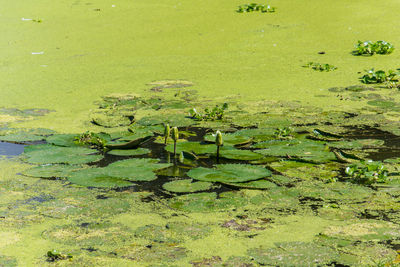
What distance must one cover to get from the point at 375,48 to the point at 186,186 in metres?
2.88

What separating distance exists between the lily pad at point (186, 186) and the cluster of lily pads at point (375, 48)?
2.79m

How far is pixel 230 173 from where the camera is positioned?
2.24 metres

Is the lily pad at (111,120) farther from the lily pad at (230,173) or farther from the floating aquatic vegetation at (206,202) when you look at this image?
the floating aquatic vegetation at (206,202)

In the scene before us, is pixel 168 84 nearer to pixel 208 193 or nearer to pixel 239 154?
pixel 239 154

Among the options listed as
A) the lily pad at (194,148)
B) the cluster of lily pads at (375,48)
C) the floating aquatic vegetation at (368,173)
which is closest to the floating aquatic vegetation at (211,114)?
the lily pad at (194,148)

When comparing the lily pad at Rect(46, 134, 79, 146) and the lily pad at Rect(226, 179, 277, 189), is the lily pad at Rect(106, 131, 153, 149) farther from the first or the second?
the lily pad at Rect(226, 179, 277, 189)

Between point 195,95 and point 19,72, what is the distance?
156cm

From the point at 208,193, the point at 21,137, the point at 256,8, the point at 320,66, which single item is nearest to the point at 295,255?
the point at 208,193

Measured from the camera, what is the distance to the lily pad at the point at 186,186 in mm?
2123

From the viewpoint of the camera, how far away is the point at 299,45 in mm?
4938

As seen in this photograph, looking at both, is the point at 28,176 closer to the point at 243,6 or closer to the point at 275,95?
the point at 275,95

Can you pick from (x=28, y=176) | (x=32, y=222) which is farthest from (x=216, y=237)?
(x=28, y=176)

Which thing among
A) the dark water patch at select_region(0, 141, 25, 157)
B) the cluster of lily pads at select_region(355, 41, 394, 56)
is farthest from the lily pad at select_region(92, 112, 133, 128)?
the cluster of lily pads at select_region(355, 41, 394, 56)

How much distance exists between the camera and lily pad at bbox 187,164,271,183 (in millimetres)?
2186
